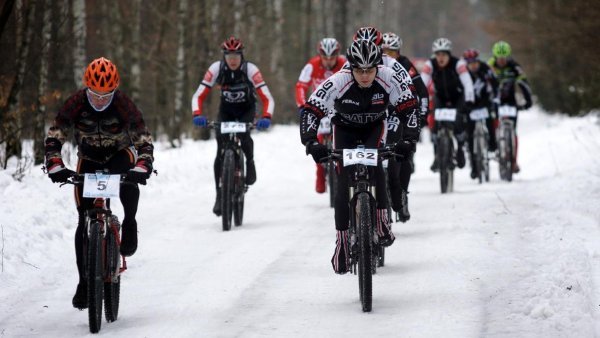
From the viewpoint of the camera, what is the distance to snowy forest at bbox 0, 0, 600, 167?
15.8 meters

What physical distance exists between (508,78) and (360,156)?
1058cm

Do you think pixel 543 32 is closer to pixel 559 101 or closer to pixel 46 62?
pixel 559 101

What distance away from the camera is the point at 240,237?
1159 cm

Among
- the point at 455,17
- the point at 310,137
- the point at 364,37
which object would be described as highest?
the point at 455,17

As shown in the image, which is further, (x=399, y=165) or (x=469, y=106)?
(x=469, y=106)

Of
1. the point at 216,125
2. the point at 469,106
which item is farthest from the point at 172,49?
the point at 216,125

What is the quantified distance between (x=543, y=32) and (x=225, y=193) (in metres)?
19.2

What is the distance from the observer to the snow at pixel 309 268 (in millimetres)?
7230

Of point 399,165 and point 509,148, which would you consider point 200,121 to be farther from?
point 509,148

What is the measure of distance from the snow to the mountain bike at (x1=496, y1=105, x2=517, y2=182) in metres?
1.24

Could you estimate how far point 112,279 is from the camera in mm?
7355

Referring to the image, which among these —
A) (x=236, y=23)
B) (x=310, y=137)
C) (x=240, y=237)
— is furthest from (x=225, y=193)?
(x=236, y=23)

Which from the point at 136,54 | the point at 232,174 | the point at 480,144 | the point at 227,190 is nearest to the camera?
the point at 227,190

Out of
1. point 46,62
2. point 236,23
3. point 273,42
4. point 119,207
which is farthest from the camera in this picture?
point 273,42
